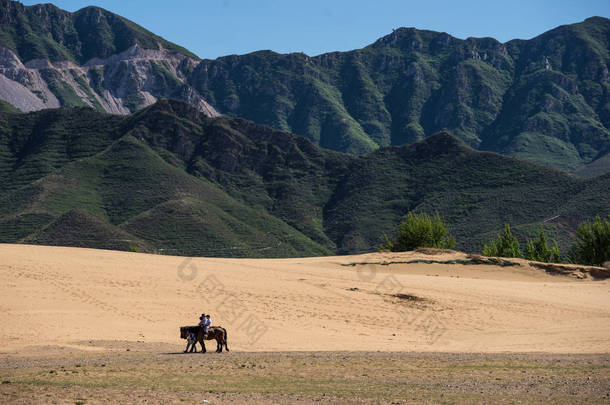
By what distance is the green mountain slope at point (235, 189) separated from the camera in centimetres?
11469

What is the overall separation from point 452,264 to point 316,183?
430 ft

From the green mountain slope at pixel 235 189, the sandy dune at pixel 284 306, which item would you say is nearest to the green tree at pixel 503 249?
the sandy dune at pixel 284 306

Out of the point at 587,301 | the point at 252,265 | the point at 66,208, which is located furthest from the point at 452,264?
the point at 66,208

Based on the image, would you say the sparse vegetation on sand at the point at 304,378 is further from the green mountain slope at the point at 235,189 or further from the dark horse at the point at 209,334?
the green mountain slope at the point at 235,189

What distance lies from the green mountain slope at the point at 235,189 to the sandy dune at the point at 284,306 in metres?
68.5

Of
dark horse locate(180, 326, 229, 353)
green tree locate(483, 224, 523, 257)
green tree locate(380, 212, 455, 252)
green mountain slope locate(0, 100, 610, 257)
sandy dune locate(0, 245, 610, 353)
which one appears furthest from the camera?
green mountain slope locate(0, 100, 610, 257)

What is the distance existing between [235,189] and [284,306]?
14026 centimetres

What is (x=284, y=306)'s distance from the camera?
2884cm

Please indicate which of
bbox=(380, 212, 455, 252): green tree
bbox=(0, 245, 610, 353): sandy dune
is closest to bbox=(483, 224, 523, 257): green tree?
bbox=(380, 212, 455, 252): green tree

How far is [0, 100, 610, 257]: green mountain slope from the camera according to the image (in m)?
115

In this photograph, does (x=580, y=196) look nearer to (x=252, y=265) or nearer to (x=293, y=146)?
(x=293, y=146)

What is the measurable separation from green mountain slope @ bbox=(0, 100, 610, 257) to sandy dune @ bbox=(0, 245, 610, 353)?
6846 cm

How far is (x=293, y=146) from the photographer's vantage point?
194m

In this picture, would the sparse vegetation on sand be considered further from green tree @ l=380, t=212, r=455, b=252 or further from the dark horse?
green tree @ l=380, t=212, r=455, b=252
